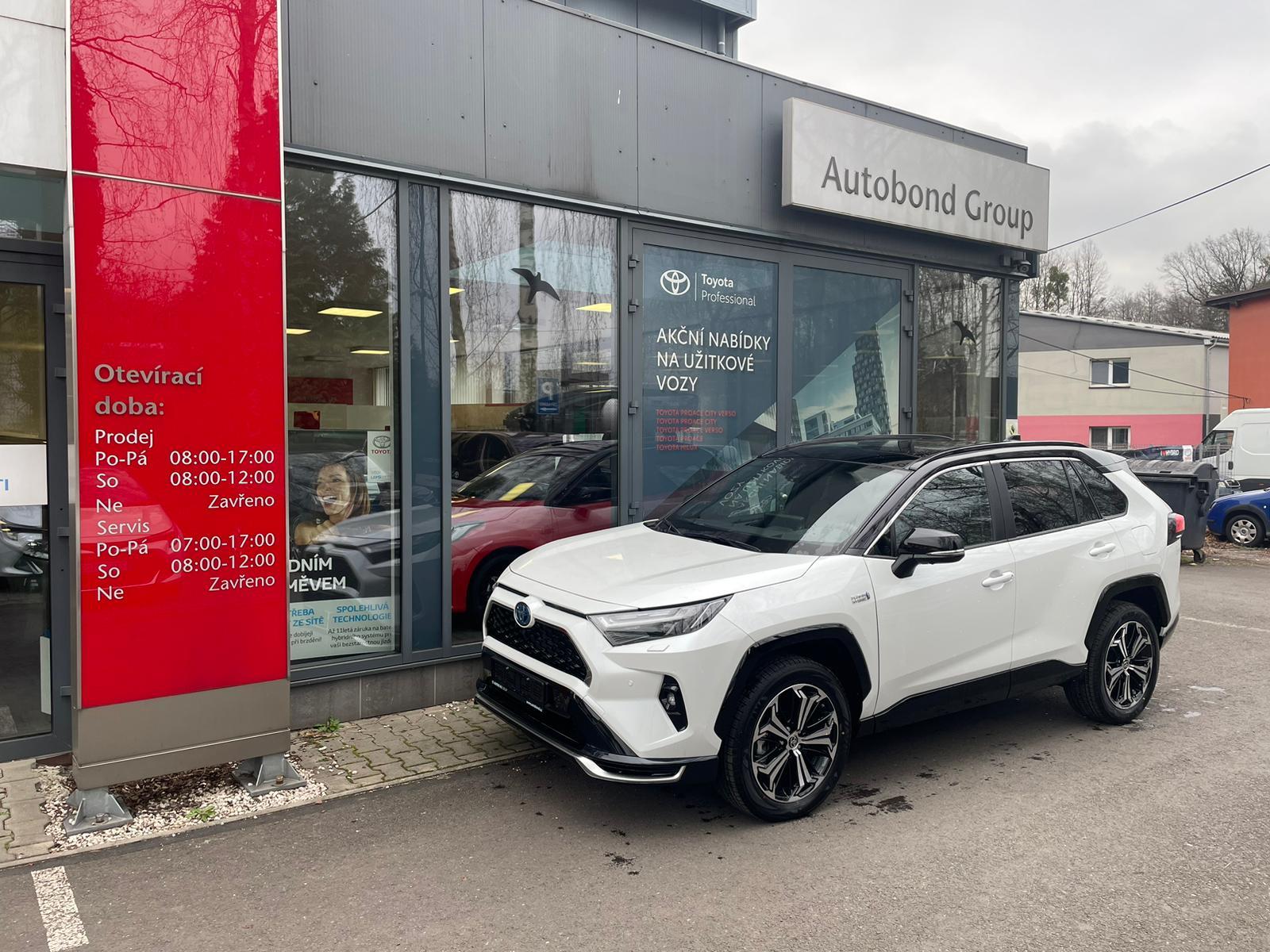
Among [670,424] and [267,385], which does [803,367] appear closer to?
[670,424]

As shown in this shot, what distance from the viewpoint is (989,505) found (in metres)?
5.07

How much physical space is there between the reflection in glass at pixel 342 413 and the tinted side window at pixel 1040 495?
3734 mm

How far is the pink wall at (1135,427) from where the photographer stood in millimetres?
34344

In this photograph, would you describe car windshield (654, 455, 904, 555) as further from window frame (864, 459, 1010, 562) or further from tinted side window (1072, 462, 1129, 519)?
tinted side window (1072, 462, 1129, 519)

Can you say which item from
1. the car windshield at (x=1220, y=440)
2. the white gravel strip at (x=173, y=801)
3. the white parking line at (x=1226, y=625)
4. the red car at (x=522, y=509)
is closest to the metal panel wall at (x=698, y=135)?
the red car at (x=522, y=509)

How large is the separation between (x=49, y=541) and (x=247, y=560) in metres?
1.28

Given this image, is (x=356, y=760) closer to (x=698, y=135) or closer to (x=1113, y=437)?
(x=698, y=135)

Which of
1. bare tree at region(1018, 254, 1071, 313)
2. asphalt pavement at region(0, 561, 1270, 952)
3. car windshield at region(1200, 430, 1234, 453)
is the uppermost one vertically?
bare tree at region(1018, 254, 1071, 313)

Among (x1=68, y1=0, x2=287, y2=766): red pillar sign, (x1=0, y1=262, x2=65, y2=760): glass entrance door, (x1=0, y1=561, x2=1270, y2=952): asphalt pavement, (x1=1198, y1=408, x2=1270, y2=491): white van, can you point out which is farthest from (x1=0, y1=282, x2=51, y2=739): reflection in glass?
(x1=1198, y1=408, x2=1270, y2=491): white van

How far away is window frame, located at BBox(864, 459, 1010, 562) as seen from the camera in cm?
456

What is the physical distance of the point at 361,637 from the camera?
589cm

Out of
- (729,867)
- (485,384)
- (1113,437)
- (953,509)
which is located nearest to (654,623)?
(729,867)

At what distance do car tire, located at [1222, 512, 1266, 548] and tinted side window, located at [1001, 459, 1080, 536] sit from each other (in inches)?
457

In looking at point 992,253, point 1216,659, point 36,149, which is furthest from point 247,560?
point 992,253
